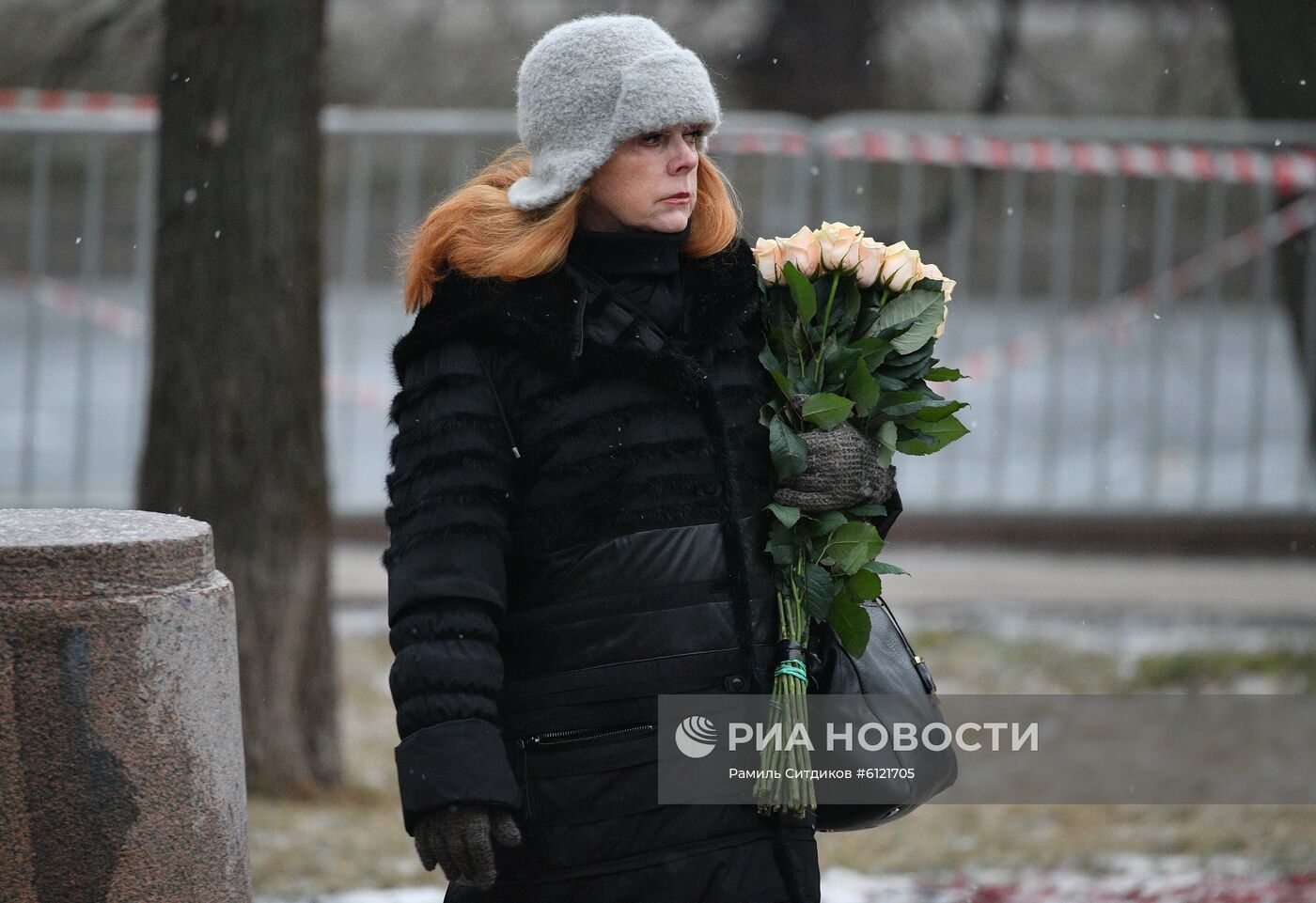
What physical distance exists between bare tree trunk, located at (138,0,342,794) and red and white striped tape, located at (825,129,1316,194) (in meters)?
3.53

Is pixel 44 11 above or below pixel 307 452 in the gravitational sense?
above

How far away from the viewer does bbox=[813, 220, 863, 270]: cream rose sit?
2.74 m

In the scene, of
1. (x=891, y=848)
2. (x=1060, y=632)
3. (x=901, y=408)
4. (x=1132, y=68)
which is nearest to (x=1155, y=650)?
(x=1060, y=632)

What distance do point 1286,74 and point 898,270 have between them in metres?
4.48

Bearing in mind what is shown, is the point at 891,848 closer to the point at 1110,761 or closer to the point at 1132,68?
the point at 1110,761

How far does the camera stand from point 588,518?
2.55m

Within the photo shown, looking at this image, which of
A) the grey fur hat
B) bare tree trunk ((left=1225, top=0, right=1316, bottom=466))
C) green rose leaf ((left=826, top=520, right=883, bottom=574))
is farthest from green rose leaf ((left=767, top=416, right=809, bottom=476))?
bare tree trunk ((left=1225, top=0, right=1316, bottom=466))

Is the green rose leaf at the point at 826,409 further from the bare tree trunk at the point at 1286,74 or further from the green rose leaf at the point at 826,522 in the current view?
the bare tree trunk at the point at 1286,74

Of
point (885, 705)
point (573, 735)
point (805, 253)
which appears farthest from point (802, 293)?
point (573, 735)

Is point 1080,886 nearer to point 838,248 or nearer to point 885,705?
point 885,705

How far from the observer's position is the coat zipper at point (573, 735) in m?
2.52

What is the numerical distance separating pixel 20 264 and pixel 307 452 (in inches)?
401

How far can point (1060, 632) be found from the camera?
7.34m

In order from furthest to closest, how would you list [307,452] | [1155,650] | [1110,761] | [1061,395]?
[1061,395] < [1155,650] < [1110,761] < [307,452]
